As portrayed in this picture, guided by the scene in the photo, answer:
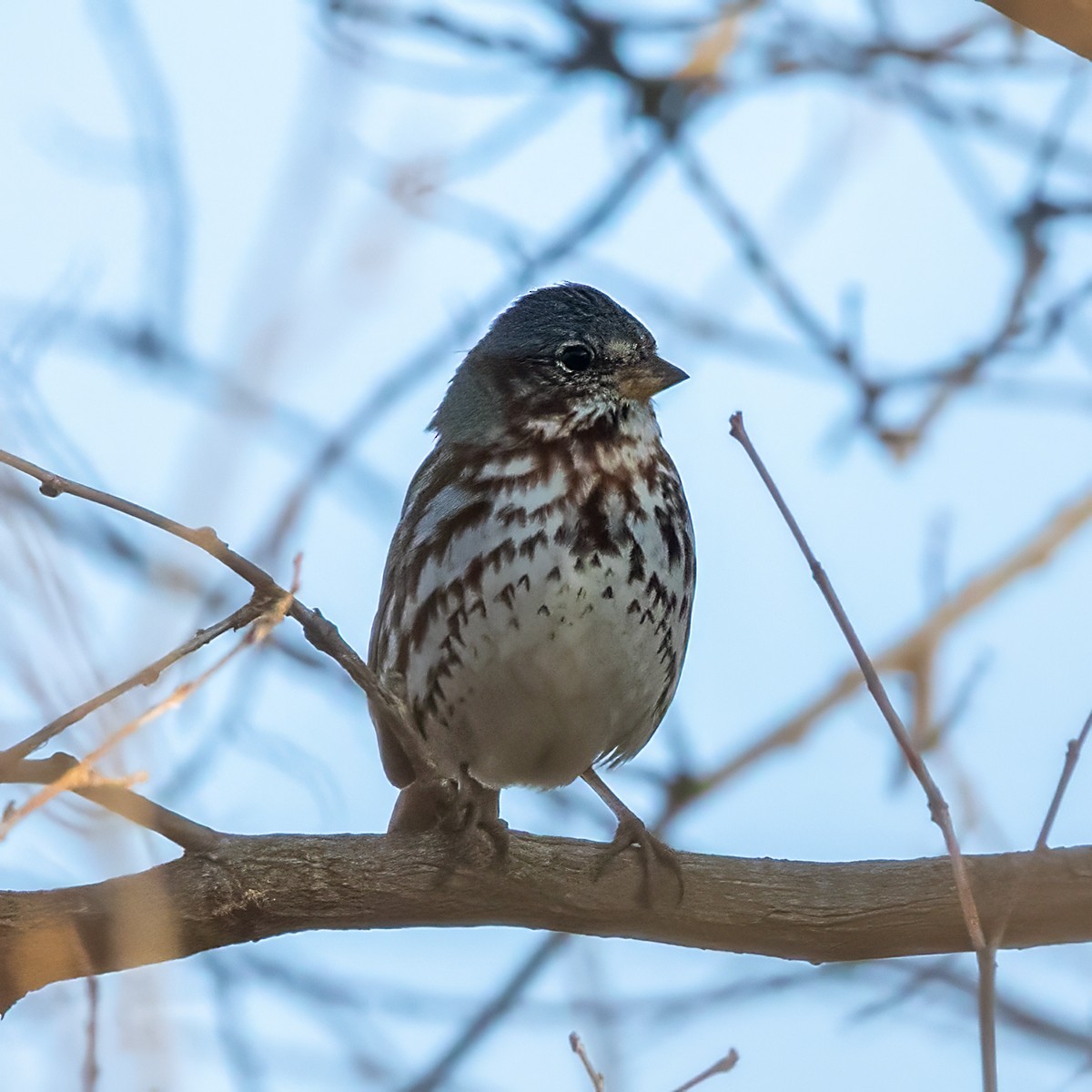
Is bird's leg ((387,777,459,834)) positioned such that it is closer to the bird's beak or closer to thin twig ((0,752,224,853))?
thin twig ((0,752,224,853))

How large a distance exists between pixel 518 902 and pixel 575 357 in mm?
2050

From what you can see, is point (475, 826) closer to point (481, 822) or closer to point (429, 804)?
point (481, 822)

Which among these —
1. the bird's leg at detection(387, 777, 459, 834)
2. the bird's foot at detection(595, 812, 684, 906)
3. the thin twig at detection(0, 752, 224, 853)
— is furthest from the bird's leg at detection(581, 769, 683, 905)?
the thin twig at detection(0, 752, 224, 853)

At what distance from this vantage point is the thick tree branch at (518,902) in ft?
12.9

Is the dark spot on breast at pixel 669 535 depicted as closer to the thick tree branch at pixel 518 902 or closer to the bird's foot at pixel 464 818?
the thick tree branch at pixel 518 902

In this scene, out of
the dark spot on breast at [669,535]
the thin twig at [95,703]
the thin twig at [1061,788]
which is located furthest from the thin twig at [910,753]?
the dark spot on breast at [669,535]

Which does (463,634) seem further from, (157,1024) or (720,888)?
(157,1024)

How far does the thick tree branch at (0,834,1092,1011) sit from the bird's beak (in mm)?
1683

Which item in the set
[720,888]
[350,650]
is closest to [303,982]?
[720,888]

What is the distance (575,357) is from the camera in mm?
5746

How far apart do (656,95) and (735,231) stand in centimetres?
77

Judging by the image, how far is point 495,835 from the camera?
14.4ft

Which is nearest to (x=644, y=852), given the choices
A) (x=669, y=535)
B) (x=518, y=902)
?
(x=518, y=902)

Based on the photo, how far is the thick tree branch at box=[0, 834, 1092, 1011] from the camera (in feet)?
12.9
